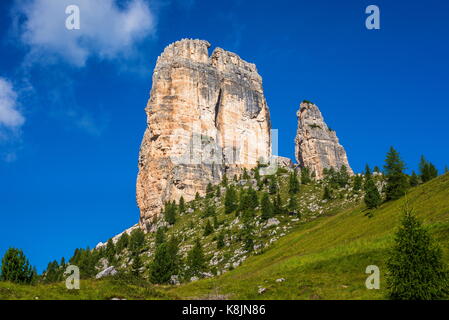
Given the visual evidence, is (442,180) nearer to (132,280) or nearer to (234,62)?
(132,280)

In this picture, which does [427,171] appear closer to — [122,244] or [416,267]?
[416,267]

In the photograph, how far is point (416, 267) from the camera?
21.7 m

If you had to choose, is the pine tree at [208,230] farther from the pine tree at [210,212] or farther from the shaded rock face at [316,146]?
the shaded rock face at [316,146]

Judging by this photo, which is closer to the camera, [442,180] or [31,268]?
[31,268]

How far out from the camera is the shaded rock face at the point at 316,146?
597 feet

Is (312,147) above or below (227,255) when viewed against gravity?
above

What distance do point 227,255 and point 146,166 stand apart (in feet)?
325

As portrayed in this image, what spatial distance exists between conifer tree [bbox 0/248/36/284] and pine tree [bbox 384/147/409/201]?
5597cm

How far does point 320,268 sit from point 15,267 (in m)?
31.9

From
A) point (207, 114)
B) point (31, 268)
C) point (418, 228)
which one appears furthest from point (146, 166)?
point (418, 228)

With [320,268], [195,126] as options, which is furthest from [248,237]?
[195,126]

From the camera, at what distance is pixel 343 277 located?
1353 inches

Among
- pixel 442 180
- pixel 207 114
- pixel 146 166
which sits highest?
pixel 207 114
